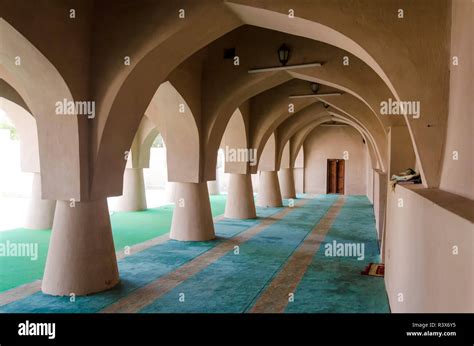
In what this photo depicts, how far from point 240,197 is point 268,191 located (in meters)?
4.03

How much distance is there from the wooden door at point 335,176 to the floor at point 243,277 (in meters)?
14.6

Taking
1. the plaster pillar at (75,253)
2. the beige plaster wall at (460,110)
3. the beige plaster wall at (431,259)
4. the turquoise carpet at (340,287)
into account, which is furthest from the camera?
the plaster pillar at (75,253)

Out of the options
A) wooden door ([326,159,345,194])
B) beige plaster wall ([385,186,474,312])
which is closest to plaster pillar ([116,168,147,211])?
beige plaster wall ([385,186,474,312])

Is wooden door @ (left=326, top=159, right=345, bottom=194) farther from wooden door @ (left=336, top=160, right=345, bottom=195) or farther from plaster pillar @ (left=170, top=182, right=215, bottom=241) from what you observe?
plaster pillar @ (left=170, top=182, right=215, bottom=241)

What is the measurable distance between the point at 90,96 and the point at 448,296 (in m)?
5.52

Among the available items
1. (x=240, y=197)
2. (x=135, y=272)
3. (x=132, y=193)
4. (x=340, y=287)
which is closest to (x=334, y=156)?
(x=240, y=197)

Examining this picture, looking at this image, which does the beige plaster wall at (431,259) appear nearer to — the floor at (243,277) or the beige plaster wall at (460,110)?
the beige plaster wall at (460,110)

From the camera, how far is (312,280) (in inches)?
281

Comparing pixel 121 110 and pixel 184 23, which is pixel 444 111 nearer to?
pixel 184 23

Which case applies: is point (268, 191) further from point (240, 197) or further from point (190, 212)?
point (190, 212)

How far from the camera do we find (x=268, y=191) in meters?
18.3

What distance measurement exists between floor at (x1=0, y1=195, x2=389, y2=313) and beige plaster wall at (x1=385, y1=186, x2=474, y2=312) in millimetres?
1639

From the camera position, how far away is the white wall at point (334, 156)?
83.9ft

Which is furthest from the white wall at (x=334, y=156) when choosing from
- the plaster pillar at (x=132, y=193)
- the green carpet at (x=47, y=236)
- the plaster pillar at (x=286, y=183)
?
the plaster pillar at (x=132, y=193)
